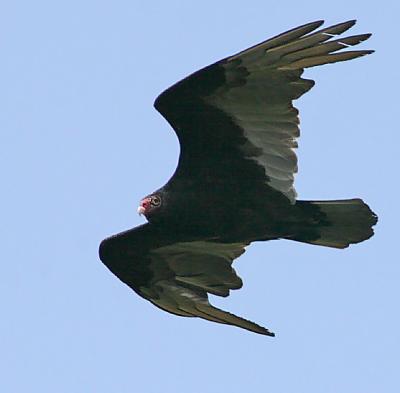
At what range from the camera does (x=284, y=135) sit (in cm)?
1301

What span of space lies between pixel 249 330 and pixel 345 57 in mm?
2553

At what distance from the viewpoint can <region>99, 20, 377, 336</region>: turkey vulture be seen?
12.7 metres

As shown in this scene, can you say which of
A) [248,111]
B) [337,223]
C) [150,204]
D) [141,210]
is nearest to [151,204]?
[150,204]

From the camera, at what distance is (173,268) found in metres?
14.3

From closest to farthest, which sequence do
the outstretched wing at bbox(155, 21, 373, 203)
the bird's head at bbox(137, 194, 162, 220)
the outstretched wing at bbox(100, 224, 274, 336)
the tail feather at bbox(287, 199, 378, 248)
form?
the outstretched wing at bbox(155, 21, 373, 203), the bird's head at bbox(137, 194, 162, 220), the tail feather at bbox(287, 199, 378, 248), the outstretched wing at bbox(100, 224, 274, 336)

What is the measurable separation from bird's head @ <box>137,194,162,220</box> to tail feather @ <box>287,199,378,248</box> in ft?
3.69

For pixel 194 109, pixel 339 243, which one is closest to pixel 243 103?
pixel 194 109

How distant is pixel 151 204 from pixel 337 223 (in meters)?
1.52

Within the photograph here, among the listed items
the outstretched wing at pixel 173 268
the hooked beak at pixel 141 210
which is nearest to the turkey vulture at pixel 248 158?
the hooked beak at pixel 141 210

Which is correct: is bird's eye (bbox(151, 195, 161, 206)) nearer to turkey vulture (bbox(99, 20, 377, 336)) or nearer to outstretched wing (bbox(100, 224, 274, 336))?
turkey vulture (bbox(99, 20, 377, 336))

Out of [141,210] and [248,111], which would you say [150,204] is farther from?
[248,111]

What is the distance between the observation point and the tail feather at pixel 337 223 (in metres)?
13.3

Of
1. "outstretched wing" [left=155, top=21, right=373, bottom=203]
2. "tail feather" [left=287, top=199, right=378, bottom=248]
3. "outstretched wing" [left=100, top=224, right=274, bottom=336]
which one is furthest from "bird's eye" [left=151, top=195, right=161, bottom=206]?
"tail feather" [left=287, top=199, right=378, bottom=248]

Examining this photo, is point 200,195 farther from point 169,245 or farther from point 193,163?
point 169,245
